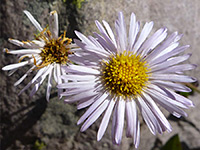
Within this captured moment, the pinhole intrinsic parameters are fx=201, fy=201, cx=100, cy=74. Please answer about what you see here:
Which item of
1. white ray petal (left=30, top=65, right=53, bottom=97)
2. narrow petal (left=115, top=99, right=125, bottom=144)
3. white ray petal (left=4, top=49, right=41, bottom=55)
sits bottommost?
narrow petal (left=115, top=99, right=125, bottom=144)

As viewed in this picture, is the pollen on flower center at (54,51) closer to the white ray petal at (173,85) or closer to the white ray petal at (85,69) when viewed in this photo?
the white ray petal at (85,69)

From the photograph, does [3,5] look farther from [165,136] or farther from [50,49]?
[165,136]

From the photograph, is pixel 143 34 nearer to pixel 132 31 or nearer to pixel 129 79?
pixel 132 31

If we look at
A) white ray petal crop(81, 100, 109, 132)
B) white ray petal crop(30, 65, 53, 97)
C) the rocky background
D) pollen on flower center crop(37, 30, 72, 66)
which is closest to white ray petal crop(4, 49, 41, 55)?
pollen on flower center crop(37, 30, 72, 66)

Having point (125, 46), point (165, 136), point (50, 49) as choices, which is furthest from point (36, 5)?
point (165, 136)

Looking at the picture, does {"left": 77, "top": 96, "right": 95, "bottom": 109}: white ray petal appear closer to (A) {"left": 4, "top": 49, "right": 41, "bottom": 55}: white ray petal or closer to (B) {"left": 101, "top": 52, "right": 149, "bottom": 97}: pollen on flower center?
(B) {"left": 101, "top": 52, "right": 149, "bottom": 97}: pollen on flower center

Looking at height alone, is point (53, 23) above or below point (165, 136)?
above

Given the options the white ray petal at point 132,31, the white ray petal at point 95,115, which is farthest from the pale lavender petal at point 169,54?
the white ray petal at point 95,115
